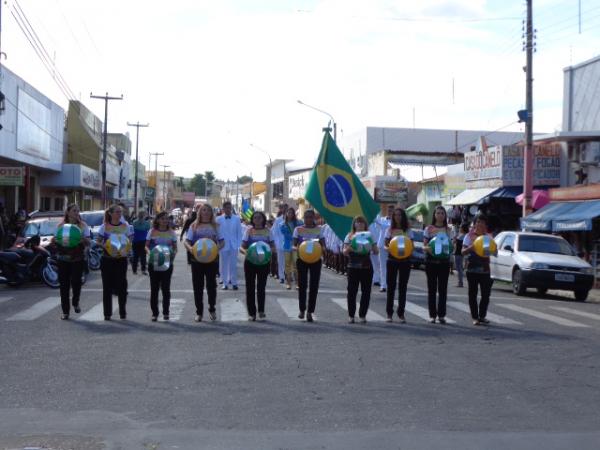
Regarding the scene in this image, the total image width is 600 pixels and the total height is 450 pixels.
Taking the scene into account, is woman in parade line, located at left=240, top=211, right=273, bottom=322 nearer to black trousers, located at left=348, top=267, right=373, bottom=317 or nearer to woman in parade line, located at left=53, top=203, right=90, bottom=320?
black trousers, located at left=348, top=267, right=373, bottom=317

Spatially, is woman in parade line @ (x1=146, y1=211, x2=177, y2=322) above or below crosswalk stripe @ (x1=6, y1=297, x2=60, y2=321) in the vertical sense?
above

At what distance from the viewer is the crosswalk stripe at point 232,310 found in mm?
12823

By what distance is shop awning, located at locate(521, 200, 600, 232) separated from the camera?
23.1 metres

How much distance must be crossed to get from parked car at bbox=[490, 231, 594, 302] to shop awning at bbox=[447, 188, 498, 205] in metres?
11.0

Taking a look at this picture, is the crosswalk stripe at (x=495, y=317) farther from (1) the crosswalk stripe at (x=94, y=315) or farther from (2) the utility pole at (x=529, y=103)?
(2) the utility pole at (x=529, y=103)

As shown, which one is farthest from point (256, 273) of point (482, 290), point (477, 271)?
point (482, 290)

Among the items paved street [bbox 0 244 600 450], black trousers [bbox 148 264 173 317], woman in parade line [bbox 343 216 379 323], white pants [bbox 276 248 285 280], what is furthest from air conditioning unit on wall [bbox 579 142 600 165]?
black trousers [bbox 148 264 173 317]

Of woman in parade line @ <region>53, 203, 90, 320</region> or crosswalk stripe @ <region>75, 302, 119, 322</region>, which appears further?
crosswalk stripe @ <region>75, 302, 119, 322</region>

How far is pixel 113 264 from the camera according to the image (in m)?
12.4

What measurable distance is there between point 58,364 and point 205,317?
3907 millimetres

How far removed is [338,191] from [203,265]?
440 centimetres

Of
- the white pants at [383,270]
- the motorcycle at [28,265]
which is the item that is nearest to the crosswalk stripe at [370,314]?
the white pants at [383,270]

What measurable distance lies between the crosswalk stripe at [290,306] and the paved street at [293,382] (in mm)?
126

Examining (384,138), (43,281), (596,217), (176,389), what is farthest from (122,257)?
(384,138)
